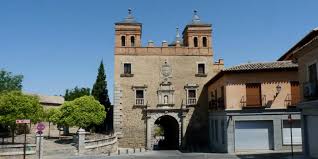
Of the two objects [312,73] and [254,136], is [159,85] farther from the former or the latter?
[312,73]

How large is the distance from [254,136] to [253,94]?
2.95 meters

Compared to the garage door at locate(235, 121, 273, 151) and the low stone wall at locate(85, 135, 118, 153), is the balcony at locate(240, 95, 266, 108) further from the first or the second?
the low stone wall at locate(85, 135, 118, 153)

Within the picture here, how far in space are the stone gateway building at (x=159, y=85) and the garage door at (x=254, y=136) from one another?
9.94 meters

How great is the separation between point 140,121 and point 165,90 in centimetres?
398

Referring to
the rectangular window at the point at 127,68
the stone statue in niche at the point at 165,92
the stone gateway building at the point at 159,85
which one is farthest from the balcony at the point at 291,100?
the rectangular window at the point at 127,68

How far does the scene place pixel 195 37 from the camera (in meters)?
36.2

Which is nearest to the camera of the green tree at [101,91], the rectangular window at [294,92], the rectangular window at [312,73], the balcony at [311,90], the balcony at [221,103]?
the balcony at [311,90]

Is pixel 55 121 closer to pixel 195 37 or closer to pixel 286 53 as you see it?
pixel 195 37

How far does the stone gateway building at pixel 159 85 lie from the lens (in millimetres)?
34406

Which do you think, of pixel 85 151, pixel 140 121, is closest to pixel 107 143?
pixel 85 151

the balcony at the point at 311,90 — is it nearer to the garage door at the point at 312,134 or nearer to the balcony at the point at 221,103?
the garage door at the point at 312,134

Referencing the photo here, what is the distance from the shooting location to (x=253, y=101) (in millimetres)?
24453

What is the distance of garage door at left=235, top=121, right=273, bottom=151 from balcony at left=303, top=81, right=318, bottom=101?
698 cm

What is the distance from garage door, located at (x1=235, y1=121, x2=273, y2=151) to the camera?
2408 centimetres
